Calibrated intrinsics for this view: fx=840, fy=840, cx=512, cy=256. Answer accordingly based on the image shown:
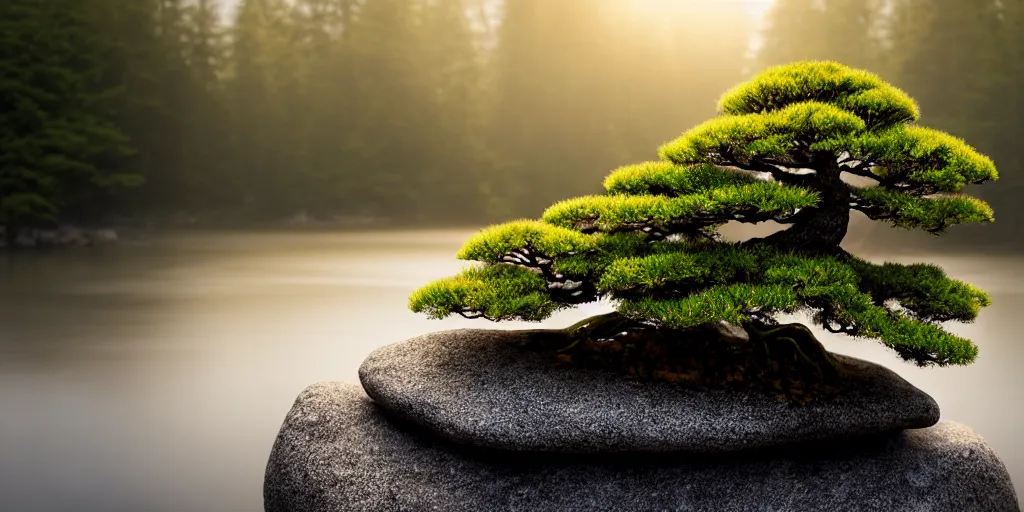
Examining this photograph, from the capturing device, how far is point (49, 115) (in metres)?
13.7

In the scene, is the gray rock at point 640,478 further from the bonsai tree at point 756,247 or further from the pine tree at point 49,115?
the pine tree at point 49,115

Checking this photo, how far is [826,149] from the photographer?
3.10m

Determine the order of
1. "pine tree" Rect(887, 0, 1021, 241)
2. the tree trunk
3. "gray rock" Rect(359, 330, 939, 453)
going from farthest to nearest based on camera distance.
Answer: "pine tree" Rect(887, 0, 1021, 241), the tree trunk, "gray rock" Rect(359, 330, 939, 453)

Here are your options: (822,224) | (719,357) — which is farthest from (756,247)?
(719,357)

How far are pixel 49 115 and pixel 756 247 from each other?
13652 mm

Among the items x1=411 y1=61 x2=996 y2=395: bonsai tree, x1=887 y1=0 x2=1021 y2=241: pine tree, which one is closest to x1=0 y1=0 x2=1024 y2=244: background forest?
x1=887 y1=0 x2=1021 y2=241: pine tree

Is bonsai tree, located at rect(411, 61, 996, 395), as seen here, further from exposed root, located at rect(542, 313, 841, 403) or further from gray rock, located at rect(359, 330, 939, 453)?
gray rock, located at rect(359, 330, 939, 453)

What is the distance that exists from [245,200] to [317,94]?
2409mm

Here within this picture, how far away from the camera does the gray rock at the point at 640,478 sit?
2990 millimetres

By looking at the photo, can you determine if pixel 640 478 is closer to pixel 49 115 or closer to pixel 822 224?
pixel 822 224

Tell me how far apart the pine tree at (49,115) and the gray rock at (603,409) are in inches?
489

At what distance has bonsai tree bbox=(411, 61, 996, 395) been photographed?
3.06 meters

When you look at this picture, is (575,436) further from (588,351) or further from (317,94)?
(317,94)

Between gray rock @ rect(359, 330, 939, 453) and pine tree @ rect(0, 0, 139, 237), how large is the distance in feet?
40.7
